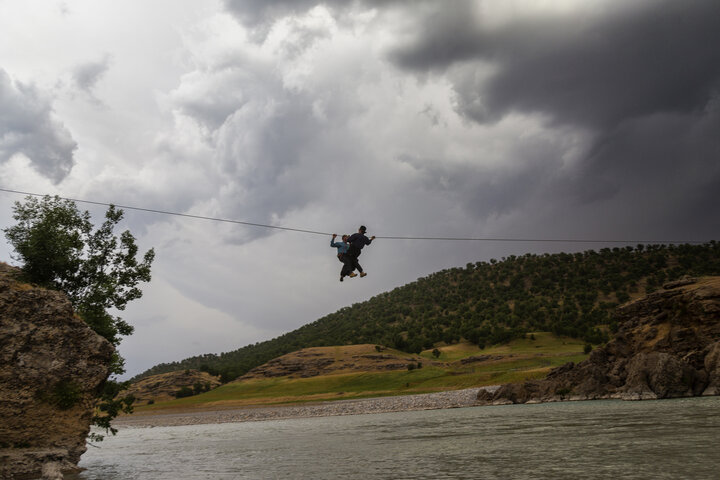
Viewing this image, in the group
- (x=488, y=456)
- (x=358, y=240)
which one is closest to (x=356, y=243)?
(x=358, y=240)

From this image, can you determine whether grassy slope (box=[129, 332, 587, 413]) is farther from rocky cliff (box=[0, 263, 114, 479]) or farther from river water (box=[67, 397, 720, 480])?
rocky cliff (box=[0, 263, 114, 479])

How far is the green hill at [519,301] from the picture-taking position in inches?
5138

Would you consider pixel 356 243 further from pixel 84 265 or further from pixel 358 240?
pixel 84 265

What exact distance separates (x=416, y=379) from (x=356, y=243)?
84495 millimetres

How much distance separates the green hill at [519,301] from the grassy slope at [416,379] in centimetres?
713

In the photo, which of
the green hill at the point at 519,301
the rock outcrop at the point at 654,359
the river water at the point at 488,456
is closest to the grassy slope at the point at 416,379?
the green hill at the point at 519,301

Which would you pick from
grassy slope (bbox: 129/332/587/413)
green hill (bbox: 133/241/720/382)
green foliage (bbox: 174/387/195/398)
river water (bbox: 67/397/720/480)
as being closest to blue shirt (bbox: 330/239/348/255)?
river water (bbox: 67/397/720/480)

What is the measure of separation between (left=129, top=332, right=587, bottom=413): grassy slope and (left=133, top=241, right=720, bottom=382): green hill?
713 centimetres

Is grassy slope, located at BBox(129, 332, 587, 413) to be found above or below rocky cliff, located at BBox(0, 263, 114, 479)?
below

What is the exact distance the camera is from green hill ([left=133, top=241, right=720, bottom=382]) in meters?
130

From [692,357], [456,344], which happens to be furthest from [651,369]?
[456,344]

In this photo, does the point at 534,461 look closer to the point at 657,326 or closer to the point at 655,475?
Answer: the point at 655,475

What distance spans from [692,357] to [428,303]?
126m

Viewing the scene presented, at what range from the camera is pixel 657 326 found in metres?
56.0
